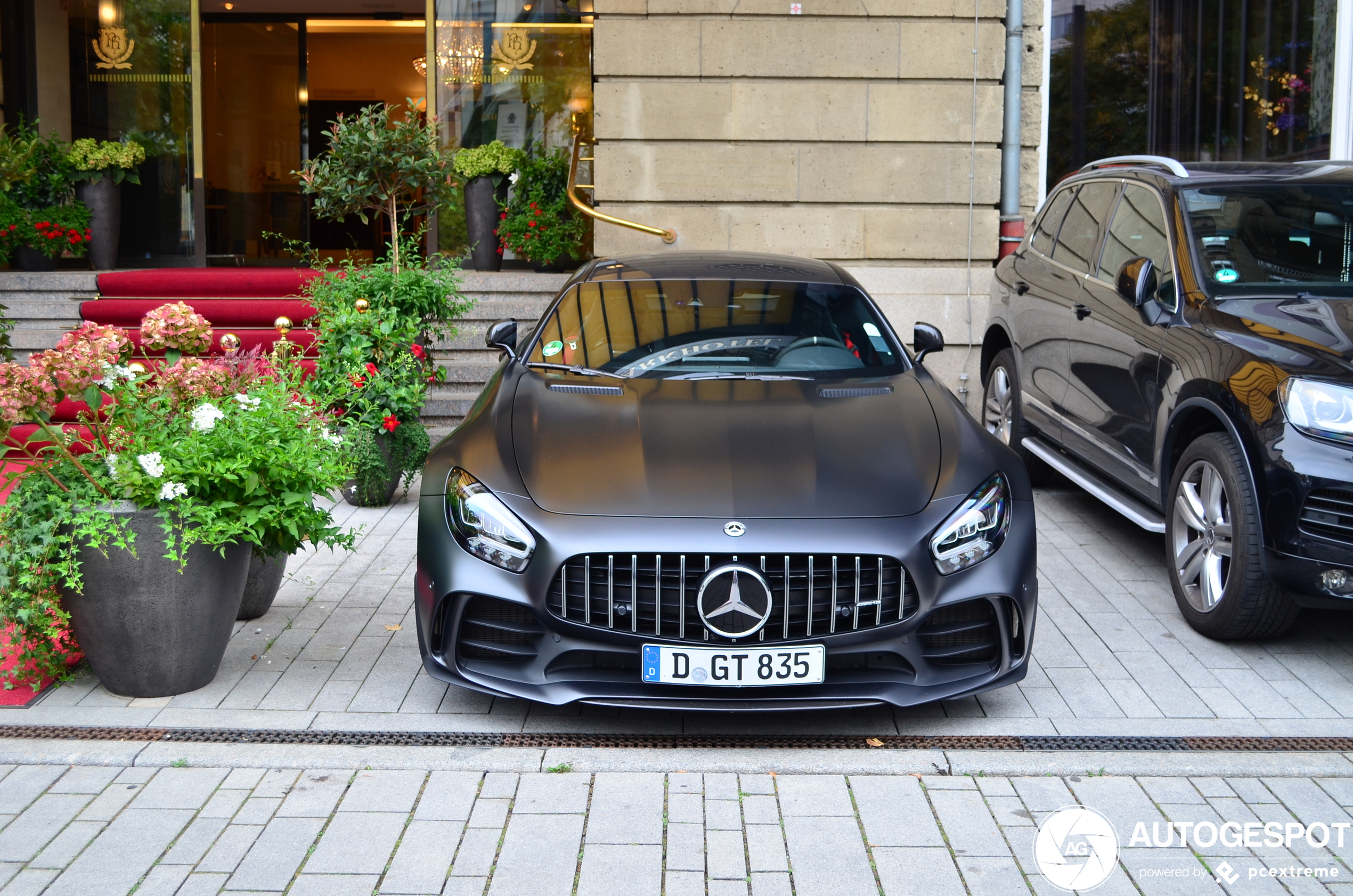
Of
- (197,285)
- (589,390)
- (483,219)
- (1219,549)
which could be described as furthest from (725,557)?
(483,219)

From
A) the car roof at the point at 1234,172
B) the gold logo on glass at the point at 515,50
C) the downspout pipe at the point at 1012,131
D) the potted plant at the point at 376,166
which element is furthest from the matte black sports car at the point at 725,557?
the gold logo on glass at the point at 515,50

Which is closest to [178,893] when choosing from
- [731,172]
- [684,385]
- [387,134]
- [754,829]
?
[754,829]

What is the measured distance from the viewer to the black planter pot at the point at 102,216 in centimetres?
1139

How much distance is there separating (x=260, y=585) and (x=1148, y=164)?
15.5 ft

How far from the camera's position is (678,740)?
418cm

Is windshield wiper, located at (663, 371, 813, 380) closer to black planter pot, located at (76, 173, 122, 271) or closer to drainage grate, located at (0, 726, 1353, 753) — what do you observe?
drainage grate, located at (0, 726, 1353, 753)

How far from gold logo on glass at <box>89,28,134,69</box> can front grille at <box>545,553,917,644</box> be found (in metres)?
11.3

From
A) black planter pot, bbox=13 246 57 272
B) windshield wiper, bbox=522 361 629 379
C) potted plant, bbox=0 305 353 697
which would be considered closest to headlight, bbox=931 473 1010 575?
windshield wiper, bbox=522 361 629 379

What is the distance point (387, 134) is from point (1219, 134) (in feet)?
23.1

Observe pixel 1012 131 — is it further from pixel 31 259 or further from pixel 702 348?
pixel 31 259

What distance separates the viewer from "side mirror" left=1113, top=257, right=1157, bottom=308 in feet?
18.3

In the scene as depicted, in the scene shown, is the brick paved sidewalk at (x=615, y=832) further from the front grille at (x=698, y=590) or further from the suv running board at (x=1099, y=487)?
the suv running board at (x=1099, y=487)

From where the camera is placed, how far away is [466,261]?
11.7 metres

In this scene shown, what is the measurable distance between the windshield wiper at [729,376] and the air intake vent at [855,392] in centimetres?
20
